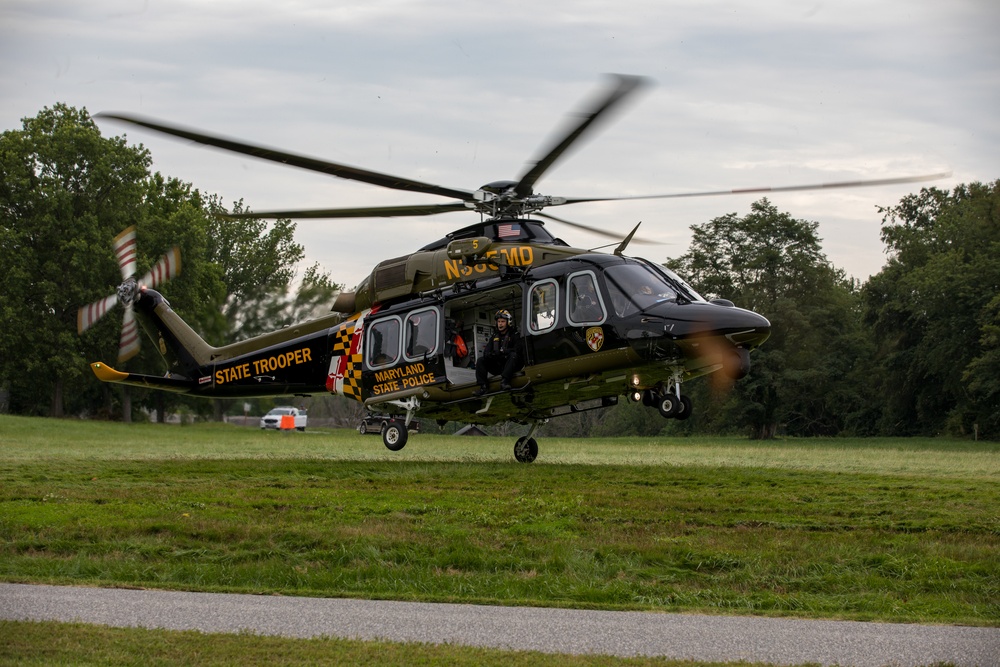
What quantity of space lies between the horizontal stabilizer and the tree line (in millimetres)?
28165

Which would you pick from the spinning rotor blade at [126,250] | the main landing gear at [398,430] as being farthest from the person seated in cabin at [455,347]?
the spinning rotor blade at [126,250]

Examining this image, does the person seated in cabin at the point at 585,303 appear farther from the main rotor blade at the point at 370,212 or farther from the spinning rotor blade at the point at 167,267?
the spinning rotor blade at the point at 167,267

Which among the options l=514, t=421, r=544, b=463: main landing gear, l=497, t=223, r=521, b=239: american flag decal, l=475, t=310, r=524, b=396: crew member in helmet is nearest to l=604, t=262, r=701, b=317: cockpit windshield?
l=475, t=310, r=524, b=396: crew member in helmet

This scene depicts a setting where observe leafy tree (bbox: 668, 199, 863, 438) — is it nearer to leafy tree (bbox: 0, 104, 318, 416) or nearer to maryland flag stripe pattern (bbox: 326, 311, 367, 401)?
leafy tree (bbox: 0, 104, 318, 416)

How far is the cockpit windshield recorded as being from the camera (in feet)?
60.1

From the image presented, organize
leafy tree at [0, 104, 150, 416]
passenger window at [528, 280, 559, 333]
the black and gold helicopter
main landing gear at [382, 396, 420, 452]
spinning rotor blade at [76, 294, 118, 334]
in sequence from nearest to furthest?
the black and gold helicopter < passenger window at [528, 280, 559, 333] < main landing gear at [382, 396, 420, 452] < spinning rotor blade at [76, 294, 118, 334] < leafy tree at [0, 104, 150, 416]

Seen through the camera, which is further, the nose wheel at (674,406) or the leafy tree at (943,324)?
the leafy tree at (943,324)

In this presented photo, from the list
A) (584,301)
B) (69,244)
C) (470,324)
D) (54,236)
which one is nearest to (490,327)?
(470,324)

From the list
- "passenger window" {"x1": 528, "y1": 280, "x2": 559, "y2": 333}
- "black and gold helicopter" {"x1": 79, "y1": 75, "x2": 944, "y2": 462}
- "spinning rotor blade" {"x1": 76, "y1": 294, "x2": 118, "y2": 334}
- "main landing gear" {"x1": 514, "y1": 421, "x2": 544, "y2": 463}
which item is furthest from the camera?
"spinning rotor blade" {"x1": 76, "y1": 294, "x2": 118, "y2": 334}

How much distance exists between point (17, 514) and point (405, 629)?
713cm

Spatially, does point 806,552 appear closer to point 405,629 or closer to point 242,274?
point 405,629

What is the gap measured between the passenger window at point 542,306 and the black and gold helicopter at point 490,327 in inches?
1.1

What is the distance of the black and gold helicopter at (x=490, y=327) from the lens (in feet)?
58.4

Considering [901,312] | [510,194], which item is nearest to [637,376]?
[510,194]
